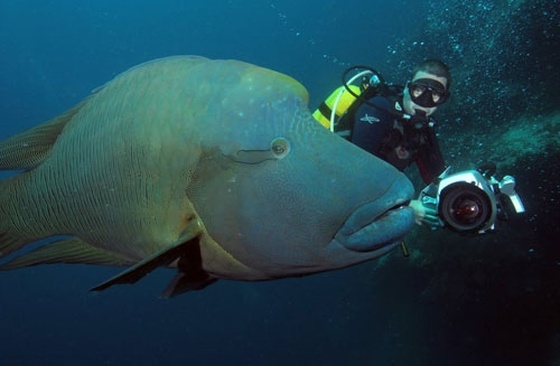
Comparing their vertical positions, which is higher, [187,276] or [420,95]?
[420,95]

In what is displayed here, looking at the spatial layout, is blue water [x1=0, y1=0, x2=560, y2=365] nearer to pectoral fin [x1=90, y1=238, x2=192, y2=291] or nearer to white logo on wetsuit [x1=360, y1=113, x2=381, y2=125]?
pectoral fin [x1=90, y1=238, x2=192, y2=291]

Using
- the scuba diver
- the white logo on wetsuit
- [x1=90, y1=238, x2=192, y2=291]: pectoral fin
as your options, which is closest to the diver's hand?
the scuba diver

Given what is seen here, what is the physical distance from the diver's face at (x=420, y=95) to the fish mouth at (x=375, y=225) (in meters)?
2.47

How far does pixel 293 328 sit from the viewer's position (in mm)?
19797

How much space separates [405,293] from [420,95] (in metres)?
7.60

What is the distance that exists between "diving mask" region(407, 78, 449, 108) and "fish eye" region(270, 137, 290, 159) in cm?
267

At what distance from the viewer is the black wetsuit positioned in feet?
12.4

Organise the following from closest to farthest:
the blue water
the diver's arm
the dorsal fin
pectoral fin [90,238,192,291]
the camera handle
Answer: pectoral fin [90,238,192,291]
the dorsal fin
the camera handle
the diver's arm
the blue water

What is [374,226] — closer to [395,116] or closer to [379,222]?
[379,222]

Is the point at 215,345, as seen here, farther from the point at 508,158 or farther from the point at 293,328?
the point at 508,158

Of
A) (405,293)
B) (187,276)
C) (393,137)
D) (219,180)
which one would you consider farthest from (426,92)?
(405,293)

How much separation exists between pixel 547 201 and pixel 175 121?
22.5 feet

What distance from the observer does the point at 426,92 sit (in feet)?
13.3

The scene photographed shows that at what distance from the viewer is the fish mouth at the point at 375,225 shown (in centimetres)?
184
